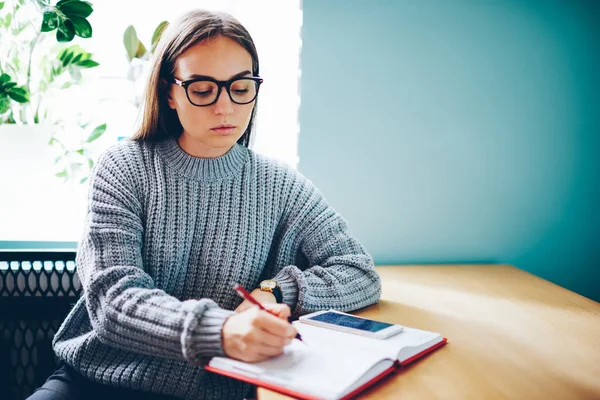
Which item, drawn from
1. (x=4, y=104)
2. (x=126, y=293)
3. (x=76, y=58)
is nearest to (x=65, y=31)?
(x=76, y=58)

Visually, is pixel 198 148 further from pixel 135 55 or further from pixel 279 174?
pixel 135 55

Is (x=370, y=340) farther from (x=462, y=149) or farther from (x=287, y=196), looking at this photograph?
(x=462, y=149)

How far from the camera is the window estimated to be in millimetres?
1631

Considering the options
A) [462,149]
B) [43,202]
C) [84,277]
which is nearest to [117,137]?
[43,202]

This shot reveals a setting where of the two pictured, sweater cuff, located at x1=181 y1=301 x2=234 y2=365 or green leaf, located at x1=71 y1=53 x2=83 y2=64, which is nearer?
sweater cuff, located at x1=181 y1=301 x2=234 y2=365

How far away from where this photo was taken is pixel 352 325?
938mm

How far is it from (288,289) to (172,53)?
1.69 feet

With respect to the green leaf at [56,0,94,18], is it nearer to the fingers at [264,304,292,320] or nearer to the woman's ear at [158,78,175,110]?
the woman's ear at [158,78,175,110]

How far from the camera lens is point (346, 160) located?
5.18ft

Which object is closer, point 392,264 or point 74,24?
point 74,24

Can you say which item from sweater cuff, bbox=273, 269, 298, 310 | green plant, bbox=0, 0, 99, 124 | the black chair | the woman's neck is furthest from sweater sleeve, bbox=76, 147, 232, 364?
green plant, bbox=0, 0, 99, 124

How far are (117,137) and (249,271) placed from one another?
866 mm

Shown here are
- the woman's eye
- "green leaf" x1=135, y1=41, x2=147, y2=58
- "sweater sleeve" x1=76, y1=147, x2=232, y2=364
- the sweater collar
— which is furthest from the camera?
"green leaf" x1=135, y1=41, x2=147, y2=58

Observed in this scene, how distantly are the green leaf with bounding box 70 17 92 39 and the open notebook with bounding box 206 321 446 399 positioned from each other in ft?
3.43
